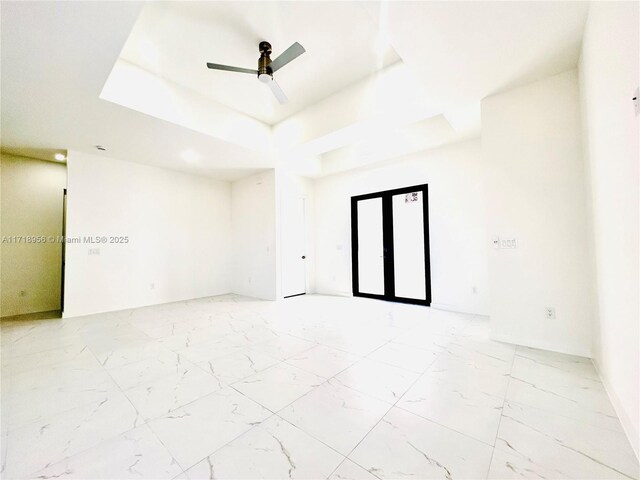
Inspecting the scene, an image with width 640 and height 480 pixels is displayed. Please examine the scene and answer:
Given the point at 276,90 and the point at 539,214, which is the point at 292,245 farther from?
the point at 539,214

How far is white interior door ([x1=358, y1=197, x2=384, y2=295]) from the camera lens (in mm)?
5406

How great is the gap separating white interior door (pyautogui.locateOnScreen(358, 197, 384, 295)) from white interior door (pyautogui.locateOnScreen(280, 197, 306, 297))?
54.7 inches

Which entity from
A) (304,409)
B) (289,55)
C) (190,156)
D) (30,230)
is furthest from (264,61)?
(30,230)

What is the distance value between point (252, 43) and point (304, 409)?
3.45 metres

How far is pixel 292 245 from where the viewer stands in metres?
5.88

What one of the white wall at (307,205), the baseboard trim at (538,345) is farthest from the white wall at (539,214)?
the white wall at (307,205)

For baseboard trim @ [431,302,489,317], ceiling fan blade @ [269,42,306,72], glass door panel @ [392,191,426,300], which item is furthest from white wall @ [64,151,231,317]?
baseboard trim @ [431,302,489,317]

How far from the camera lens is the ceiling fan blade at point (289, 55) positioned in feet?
7.46

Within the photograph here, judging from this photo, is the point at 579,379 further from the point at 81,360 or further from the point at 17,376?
the point at 17,376

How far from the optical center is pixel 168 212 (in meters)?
5.41

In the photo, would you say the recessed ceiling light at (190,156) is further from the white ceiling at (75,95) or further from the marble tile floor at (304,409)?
the marble tile floor at (304,409)

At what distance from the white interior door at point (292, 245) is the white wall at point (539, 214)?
3899mm

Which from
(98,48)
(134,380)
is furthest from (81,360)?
(98,48)

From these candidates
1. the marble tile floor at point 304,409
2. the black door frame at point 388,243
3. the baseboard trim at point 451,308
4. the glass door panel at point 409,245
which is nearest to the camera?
the marble tile floor at point 304,409
